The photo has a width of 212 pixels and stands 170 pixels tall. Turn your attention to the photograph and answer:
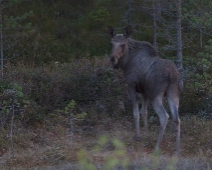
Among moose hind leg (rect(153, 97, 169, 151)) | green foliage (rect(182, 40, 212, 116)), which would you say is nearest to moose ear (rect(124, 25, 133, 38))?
moose hind leg (rect(153, 97, 169, 151))

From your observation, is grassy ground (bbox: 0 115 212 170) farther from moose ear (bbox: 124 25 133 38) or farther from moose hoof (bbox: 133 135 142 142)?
moose ear (bbox: 124 25 133 38)

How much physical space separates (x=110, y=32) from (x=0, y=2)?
6.69 metres

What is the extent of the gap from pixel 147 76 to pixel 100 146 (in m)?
3.12

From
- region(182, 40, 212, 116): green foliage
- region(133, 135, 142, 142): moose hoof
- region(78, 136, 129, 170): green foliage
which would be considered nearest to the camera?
region(78, 136, 129, 170): green foliage

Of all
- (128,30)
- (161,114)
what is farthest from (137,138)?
(128,30)

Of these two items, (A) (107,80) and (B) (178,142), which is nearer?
(B) (178,142)

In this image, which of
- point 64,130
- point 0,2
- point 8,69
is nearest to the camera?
point 64,130

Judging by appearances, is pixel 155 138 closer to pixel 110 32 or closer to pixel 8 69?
pixel 110 32

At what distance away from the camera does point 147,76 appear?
11227 millimetres


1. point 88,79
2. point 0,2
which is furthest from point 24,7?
point 88,79

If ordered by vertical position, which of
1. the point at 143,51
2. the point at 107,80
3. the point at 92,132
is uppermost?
the point at 143,51

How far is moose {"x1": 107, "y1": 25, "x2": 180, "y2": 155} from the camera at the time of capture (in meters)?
11.0

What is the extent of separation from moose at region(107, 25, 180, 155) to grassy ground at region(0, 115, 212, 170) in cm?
50

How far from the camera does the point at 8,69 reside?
589 inches
